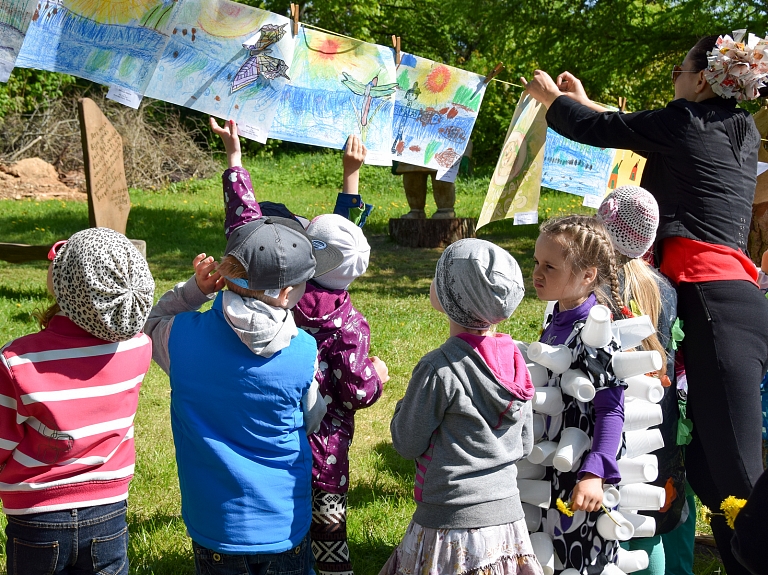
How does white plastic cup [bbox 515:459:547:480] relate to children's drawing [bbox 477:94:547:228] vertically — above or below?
below

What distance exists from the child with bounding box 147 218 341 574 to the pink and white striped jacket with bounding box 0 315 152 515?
188 millimetres

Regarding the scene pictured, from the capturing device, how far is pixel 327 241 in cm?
288

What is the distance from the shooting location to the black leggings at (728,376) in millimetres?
2848

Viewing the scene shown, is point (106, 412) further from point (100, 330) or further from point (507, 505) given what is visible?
point (507, 505)

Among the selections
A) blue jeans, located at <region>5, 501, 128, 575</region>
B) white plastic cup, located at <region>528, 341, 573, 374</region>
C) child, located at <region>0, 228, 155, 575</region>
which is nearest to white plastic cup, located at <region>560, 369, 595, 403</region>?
white plastic cup, located at <region>528, 341, 573, 374</region>

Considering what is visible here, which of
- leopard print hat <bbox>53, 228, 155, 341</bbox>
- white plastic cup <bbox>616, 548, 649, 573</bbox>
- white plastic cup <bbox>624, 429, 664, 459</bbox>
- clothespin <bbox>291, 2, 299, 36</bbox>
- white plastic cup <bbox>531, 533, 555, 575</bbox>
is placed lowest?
white plastic cup <bbox>616, 548, 649, 573</bbox>

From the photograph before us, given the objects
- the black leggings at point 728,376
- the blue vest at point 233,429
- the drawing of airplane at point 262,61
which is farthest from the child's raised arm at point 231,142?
the black leggings at point 728,376

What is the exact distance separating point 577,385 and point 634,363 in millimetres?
190

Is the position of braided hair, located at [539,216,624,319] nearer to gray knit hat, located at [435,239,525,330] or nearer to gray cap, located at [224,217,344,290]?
gray knit hat, located at [435,239,525,330]

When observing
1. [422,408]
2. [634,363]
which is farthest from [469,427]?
[634,363]

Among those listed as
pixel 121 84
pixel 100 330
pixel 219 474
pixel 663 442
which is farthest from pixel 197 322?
pixel 121 84

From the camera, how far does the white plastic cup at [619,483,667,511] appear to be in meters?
2.69

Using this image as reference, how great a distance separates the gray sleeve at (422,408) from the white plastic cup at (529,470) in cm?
46

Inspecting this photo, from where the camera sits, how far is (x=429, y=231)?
11.3 metres
